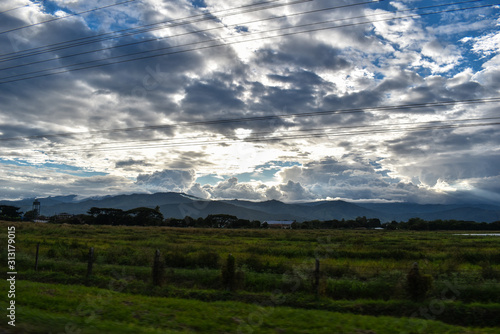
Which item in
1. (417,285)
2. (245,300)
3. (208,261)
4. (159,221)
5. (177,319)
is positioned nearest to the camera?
(177,319)

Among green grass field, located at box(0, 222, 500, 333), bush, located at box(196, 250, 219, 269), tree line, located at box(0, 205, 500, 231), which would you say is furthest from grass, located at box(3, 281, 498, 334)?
tree line, located at box(0, 205, 500, 231)

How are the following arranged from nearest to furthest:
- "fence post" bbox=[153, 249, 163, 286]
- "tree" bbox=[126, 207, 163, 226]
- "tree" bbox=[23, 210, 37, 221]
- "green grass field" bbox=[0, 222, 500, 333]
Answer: "green grass field" bbox=[0, 222, 500, 333] → "fence post" bbox=[153, 249, 163, 286] → "tree" bbox=[126, 207, 163, 226] → "tree" bbox=[23, 210, 37, 221]

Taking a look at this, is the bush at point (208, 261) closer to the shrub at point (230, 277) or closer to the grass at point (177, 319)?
the shrub at point (230, 277)

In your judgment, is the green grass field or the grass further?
the green grass field

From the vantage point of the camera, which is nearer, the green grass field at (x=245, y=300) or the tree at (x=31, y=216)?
the green grass field at (x=245, y=300)

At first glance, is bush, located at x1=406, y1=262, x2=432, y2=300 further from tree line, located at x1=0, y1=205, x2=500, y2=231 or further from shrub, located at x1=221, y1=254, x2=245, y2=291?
tree line, located at x1=0, y1=205, x2=500, y2=231

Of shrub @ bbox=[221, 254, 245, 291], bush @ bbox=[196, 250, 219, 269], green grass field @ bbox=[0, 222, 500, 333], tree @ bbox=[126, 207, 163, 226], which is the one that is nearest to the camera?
green grass field @ bbox=[0, 222, 500, 333]

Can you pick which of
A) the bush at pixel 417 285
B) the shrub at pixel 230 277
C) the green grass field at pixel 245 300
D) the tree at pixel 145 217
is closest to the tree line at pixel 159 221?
the tree at pixel 145 217

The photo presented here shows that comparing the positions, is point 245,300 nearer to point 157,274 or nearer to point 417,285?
point 157,274

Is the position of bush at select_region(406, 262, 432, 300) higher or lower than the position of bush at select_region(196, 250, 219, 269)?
higher

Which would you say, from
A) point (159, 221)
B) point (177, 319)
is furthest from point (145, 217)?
point (177, 319)

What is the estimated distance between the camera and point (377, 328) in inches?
447

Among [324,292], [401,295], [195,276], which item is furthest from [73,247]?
[401,295]

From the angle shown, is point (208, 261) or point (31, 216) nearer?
point (208, 261)
